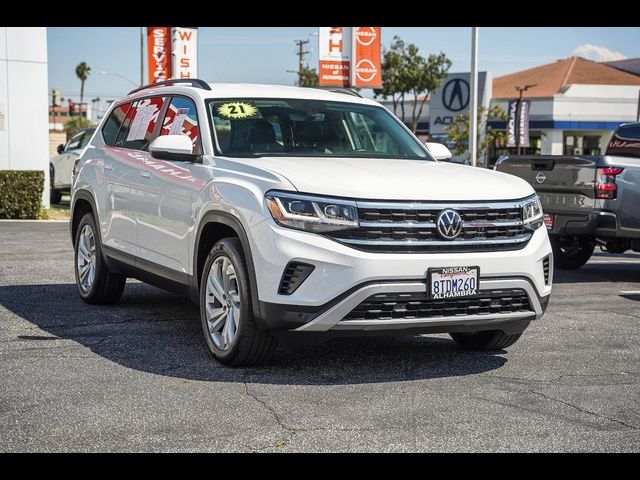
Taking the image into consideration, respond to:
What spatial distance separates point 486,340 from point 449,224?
52.9 inches

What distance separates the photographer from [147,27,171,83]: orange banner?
2961 cm

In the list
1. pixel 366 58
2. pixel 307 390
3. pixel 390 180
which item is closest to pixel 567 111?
pixel 366 58

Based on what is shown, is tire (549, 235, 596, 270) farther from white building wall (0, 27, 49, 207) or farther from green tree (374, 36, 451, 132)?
green tree (374, 36, 451, 132)

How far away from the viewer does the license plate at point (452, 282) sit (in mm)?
5742

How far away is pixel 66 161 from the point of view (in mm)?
24062

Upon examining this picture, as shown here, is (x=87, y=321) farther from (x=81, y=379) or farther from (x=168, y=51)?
(x=168, y=51)

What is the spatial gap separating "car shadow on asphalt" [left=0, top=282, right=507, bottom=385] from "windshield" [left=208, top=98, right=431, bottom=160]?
137 centimetres

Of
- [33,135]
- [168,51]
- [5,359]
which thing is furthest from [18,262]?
[168,51]

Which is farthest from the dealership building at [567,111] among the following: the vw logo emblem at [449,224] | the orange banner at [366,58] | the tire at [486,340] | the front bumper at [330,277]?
the front bumper at [330,277]

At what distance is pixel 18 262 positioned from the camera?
11742 millimetres

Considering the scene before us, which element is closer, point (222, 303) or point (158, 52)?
point (222, 303)

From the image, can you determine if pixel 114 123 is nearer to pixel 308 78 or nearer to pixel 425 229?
pixel 425 229

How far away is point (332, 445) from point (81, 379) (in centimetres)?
197
